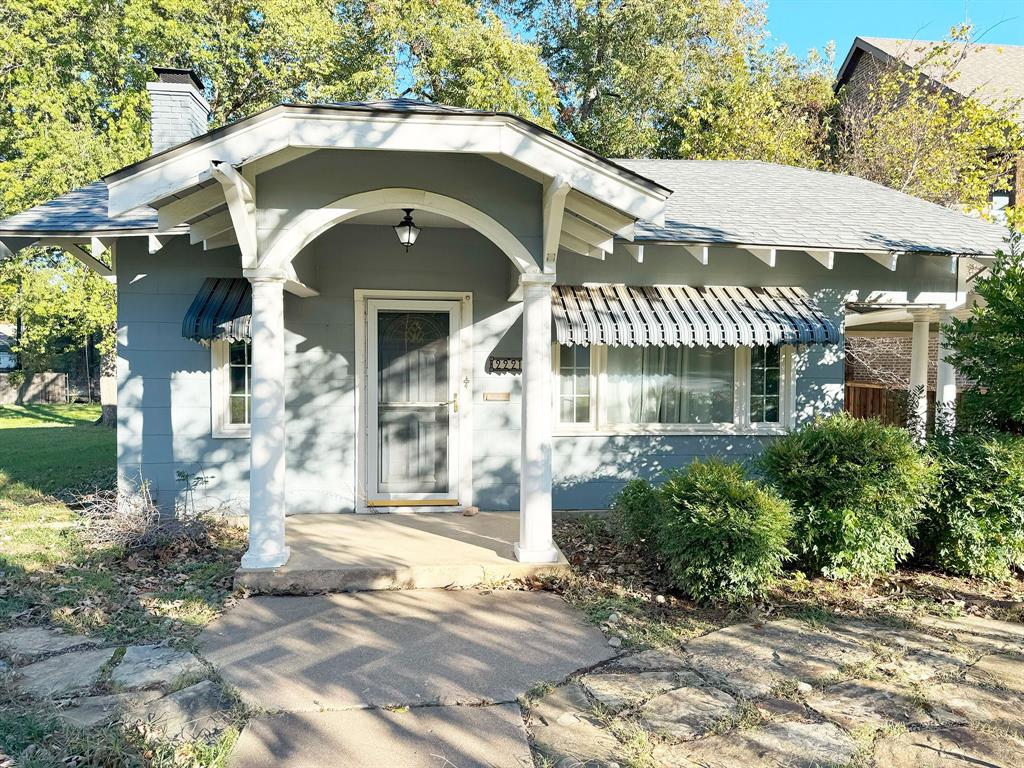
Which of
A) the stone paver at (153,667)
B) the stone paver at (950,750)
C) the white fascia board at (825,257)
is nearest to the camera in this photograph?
the stone paver at (950,750)

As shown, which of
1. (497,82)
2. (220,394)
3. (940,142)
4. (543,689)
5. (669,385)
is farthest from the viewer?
(497,82)

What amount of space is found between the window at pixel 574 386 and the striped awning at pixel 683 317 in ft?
2.19

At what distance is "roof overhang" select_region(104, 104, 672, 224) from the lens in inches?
176

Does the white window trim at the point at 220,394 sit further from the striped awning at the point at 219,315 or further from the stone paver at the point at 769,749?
the stone paver at the point at 769,749

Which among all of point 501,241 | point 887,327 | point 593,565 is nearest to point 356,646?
point 593,565

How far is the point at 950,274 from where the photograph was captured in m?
7.41

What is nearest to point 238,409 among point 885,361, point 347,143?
point 347,143

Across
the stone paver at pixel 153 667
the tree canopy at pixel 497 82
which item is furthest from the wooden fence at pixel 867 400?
the stone paver at pixel 153 667

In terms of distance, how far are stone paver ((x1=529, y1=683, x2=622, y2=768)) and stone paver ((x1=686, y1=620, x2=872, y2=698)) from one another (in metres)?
0.83

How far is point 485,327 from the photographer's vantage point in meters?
6.90

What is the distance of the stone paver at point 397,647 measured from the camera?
343 cm

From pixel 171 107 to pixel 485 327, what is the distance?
447 cm

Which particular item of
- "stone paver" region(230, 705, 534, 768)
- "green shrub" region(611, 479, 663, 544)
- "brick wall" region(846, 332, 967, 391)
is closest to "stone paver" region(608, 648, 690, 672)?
"stone paver" region(230, 705, 534, 768)

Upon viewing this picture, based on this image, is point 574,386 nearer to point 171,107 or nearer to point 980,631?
point 980,631
